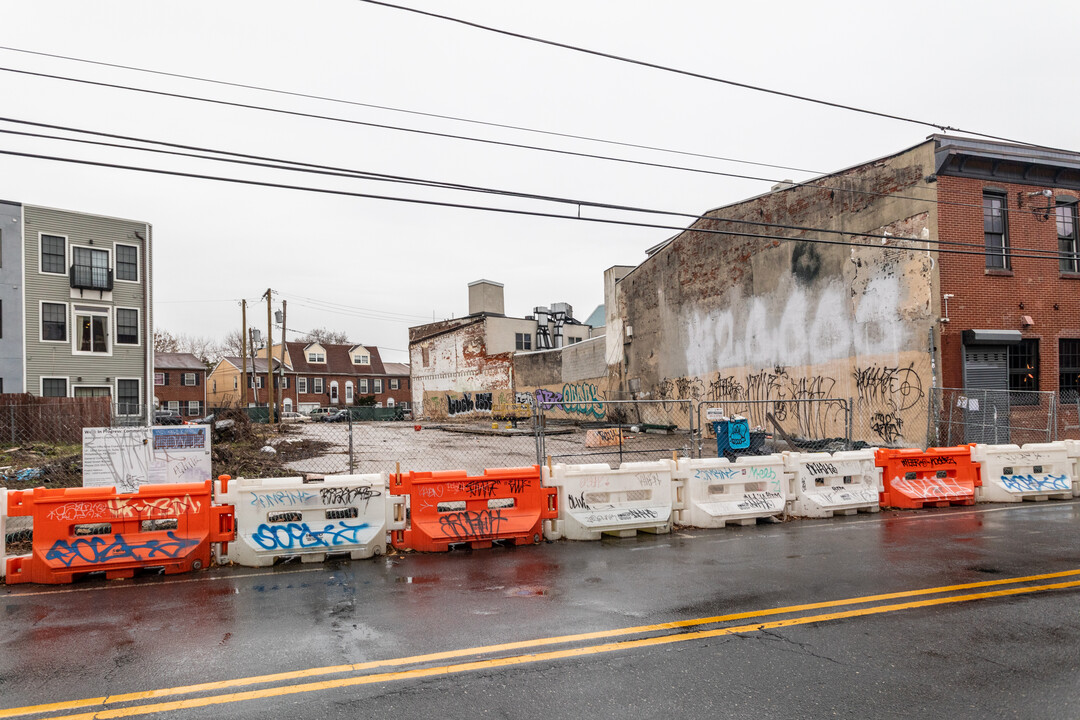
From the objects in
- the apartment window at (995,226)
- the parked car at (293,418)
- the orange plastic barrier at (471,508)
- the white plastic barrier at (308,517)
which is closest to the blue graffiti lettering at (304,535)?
the white plastic barrier at (308,517)

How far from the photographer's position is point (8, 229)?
28.8m

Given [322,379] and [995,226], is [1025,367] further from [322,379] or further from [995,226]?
[322,379]

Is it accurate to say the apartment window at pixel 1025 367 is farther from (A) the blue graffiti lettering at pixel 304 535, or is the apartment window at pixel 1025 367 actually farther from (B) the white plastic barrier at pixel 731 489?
(A) the blue graffiti lettering at pixel 304 535

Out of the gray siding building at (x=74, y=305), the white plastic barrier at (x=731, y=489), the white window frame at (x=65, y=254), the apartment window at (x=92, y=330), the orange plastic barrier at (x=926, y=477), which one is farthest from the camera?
the apartment window at (x=92, y=330)

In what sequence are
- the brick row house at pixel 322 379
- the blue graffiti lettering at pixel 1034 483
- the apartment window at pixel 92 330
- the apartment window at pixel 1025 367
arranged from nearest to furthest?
the blue graffiti lettering at pixel 1034 483 → the apartment window at pixel 1025 367 → the apartment window at pixel 92 330 → the brick row house at pixel 322 379

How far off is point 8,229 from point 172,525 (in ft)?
96.9

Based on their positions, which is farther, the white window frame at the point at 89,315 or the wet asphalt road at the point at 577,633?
the white window frame at the point at 89,315

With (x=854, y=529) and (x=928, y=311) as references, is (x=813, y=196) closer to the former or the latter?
(x=928, y=311)

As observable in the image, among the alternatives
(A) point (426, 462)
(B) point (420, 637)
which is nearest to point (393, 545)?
(B) point (420, 637)

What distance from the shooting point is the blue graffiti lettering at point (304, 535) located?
7.96 m

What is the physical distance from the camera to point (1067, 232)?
61.7ft

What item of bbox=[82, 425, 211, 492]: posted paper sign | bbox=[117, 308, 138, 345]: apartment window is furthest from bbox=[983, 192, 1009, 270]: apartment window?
bbox=[117, 308, 138, 345]: apartment window

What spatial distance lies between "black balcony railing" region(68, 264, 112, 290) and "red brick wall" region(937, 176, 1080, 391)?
3466cm

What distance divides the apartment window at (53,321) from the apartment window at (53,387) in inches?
75.5
